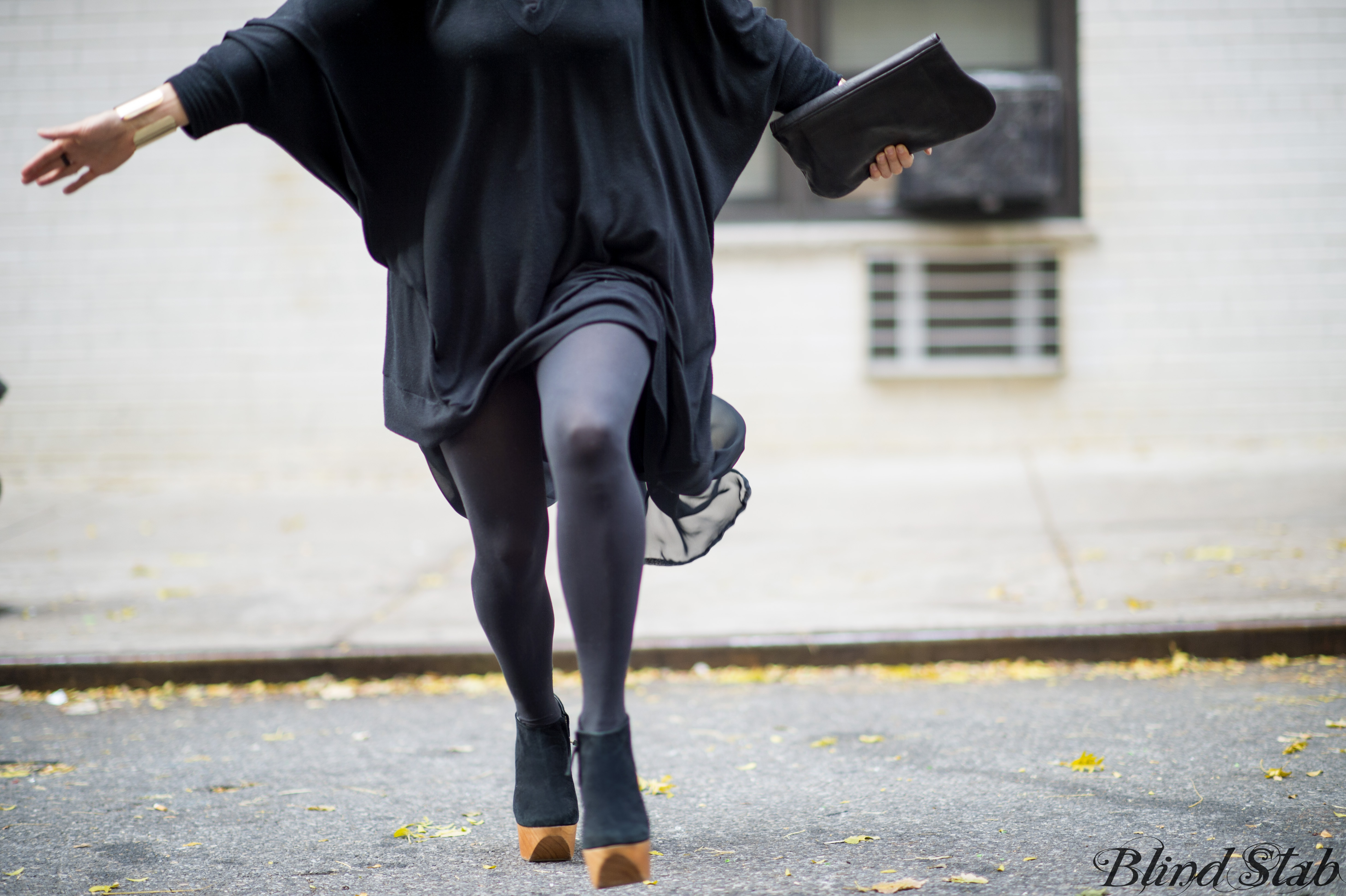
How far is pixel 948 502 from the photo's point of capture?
736cm

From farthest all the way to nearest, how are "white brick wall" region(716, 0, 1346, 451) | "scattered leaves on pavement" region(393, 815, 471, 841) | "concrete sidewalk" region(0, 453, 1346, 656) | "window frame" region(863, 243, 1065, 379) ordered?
1. "window frame" region(863, 243, 1065, 379)
2. "white brick wall" region(716, 0, 1346, 451)
3. "concrete sidewalk" region(0, 453, 1346, 656)
4. "scattered leaves on pavement" region(393, 815, 471, 841)

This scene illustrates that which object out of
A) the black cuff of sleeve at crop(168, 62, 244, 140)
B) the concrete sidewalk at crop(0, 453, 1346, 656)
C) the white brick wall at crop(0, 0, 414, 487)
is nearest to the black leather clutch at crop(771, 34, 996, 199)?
the black cuff of sleeve at crop(168, 62, 244, 140)

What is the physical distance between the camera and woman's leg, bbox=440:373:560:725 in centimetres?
249

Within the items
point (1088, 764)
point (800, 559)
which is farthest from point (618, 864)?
point (800, 559)

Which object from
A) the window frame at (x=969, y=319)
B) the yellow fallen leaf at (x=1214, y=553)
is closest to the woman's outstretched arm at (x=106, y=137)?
the yellow fallen leaf at (x=1214, y=553)

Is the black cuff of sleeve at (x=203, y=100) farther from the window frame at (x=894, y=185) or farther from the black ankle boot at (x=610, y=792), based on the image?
the window frame at (x=894, y=185)

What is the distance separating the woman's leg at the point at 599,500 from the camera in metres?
2.19

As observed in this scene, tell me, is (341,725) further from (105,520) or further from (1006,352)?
(1006,352)

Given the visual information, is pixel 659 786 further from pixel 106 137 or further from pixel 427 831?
pixel 106 137

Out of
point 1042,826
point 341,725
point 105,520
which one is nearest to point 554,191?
point 1042,826

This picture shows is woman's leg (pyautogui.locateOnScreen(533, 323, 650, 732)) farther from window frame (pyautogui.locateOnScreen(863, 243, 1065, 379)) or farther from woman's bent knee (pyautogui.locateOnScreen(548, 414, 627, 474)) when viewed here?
window frame (pyautogui.locateOnScreen(863, 243, 1065, 379))

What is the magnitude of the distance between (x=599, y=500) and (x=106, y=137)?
1.04 m

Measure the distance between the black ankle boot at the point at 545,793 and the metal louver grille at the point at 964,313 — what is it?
638cm

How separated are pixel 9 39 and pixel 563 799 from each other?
8.26 meters
